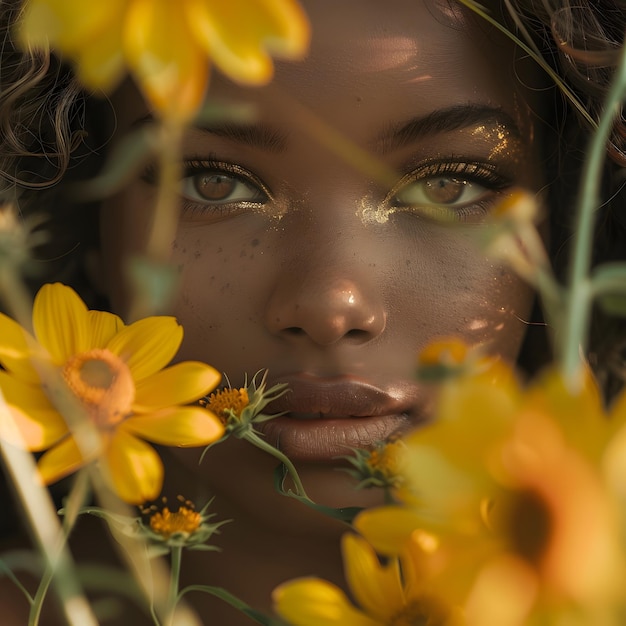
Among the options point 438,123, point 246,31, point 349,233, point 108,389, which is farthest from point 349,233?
point 246,31

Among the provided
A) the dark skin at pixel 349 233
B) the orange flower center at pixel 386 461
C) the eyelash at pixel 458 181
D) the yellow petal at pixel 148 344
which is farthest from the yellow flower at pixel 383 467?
the eyelash at pixel 458 181

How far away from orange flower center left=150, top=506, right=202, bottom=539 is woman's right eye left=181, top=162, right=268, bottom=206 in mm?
358

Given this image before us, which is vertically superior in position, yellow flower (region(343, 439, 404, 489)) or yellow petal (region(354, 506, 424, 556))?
yellow petal (region(354, 506, 424, 556))

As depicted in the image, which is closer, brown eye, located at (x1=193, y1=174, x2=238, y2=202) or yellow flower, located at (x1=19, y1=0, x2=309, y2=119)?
yellow flower, located at (x1=19, y1=0, x2=309, y2=119)

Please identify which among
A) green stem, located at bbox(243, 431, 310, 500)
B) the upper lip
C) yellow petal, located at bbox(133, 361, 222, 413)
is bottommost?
the upper lip

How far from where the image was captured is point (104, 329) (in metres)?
0.44

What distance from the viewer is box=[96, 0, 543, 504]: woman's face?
68 cm

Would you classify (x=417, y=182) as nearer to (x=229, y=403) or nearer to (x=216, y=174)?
(x=216, y=174)

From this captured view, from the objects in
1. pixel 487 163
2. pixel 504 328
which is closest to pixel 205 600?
pixel 504 328

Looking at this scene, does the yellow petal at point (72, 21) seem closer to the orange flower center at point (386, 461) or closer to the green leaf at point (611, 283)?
the green leaf at point (611, 283)

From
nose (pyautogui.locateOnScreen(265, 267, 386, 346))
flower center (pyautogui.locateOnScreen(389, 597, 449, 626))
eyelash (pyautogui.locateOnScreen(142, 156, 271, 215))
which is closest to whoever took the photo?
flower center (pyautogui.locateOnScreen(389, 597, 449, 626))

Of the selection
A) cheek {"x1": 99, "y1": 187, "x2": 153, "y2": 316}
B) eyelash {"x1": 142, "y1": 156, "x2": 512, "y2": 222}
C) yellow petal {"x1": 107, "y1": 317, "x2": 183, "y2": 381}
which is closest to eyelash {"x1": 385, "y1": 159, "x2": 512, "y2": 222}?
eyelash {"x1": 142, "y1": 156, "x2": 512, "y2": 222}

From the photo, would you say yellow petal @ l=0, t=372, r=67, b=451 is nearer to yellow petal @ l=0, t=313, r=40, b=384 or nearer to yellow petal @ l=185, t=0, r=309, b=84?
yellow petal @ l=0, t=313, r=40, b=384

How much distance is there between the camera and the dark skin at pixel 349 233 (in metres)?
0.68
